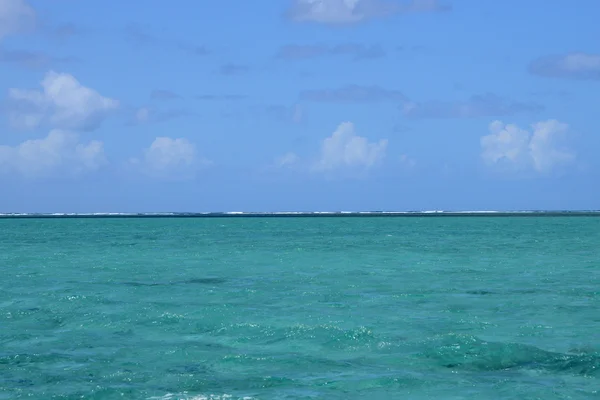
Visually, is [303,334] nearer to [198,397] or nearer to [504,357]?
[504,357]

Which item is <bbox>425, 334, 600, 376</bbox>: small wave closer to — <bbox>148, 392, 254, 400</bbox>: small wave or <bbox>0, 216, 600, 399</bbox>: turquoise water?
<bbox>0, 216, 600, 399</bbox>: turquoise water

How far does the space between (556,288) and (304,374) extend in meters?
16.1

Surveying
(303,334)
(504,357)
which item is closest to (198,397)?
(303,334)

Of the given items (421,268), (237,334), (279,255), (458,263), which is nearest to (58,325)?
(237,334)

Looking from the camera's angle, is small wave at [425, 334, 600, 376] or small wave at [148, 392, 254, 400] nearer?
small wave at [148, 392, 254, 400]

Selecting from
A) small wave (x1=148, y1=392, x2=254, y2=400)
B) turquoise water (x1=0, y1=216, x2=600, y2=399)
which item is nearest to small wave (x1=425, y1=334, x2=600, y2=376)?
turquoise water (x1=0, y1=216, x2=600, y2=399)

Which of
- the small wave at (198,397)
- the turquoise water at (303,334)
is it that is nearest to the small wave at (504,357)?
the turquoise water at (303,334)

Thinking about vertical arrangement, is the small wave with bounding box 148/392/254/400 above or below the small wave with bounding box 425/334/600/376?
below

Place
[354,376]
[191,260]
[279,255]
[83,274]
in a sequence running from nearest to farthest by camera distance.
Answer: [354,376] < [83,274] < [191,260] < [279,255]

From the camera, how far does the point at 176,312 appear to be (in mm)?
22453

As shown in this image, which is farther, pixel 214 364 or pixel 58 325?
pixel 58 325

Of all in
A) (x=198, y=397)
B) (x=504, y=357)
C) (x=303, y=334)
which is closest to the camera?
(x=198, y=397)

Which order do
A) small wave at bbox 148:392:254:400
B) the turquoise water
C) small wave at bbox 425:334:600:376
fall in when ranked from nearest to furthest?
small wave at bbox 148:392:254:400, the turquoise water, small wave at bbox 425:334:600:376

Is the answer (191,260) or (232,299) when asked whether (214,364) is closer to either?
(232,299)
